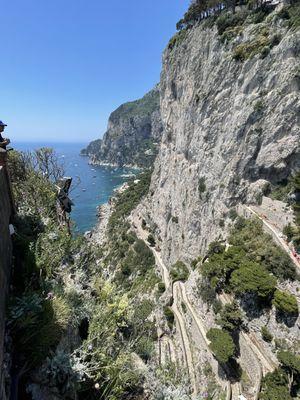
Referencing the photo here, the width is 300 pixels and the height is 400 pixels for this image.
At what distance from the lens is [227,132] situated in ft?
125

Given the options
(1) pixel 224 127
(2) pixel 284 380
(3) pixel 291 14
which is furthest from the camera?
(1) pixel 224 127

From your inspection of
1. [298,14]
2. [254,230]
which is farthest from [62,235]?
[298,14]

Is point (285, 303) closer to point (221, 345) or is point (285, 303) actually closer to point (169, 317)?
point (221, 345)

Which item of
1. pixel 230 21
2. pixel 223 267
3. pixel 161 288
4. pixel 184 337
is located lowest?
pixel 161 288

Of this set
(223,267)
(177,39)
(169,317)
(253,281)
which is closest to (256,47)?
(177,39)

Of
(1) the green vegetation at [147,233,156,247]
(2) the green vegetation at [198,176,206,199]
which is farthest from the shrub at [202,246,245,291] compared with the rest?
(1) the green vegetation at [147,233,156,247]

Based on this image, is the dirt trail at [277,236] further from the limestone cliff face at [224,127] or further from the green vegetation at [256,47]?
the green vegetation at [256,47]

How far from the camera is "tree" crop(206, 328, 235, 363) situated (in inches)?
792

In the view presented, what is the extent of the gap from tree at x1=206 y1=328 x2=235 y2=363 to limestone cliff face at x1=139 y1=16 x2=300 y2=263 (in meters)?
15.0

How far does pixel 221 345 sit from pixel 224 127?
2938cm

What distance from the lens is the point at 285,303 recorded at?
20.4 metres

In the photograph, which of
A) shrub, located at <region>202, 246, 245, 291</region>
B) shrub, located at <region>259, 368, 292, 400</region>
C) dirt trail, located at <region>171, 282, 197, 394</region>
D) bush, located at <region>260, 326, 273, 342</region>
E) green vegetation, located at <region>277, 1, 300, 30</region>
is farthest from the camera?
green vegetation, located at <region>277, 1, 300, 30</region>

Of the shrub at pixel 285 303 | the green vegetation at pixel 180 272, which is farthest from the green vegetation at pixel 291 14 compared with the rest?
the green vegetation at pixel 180 272

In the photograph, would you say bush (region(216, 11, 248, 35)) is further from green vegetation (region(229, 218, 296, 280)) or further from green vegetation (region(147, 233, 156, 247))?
green vegetation (region(147, 233, 156, 247))
